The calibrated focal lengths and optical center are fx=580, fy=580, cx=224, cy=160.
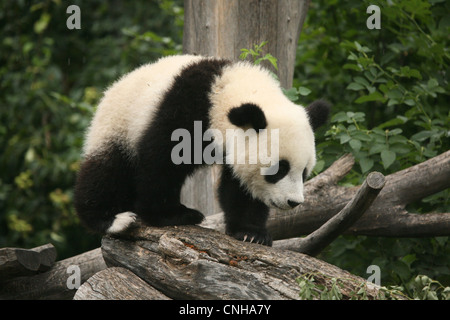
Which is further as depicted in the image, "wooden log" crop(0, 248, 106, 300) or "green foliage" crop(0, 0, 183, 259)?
"green foliage" crop(0, 0, 183, 259)

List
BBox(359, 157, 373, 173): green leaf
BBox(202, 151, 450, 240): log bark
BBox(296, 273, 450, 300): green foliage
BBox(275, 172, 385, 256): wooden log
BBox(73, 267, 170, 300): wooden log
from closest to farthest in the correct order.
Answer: BBox(296, 273, 450, 300): green foliage → BBox(275, 172, 385, 256): wooden log → BBox(73, 267, 170, 300): wooden log → BBox(202, 151, 450, 240): log bark → BBox(359, 157, 373, 173): green leaf

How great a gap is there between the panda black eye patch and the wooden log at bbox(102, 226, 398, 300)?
45 cm

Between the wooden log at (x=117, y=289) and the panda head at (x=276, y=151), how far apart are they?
989mm

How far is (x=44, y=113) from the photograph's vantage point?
28.9 ft

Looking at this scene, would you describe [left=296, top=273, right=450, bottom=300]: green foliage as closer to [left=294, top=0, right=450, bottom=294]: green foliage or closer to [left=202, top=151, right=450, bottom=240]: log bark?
[left=202, top=151, right=450, bottom=240]: log bark

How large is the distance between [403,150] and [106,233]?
97.2 inches

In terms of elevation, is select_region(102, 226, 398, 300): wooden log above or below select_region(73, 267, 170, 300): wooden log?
above

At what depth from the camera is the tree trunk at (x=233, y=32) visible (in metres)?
5.17

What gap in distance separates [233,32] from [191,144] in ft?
5.44

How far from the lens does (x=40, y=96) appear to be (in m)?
8.66

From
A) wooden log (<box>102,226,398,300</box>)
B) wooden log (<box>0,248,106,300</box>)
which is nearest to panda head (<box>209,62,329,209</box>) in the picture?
wooden log (<box>102,226,398,300</box>)

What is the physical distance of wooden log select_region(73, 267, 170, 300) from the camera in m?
3.66

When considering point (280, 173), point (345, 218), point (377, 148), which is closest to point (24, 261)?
point (280, 173)

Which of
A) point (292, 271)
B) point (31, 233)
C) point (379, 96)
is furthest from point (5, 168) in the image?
point (292, 271)
